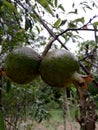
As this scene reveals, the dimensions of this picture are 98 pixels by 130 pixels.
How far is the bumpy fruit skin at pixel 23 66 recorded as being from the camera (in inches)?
24.0

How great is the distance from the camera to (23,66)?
2.01 ft

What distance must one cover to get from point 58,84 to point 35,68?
6 centimetres

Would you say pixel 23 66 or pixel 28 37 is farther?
pixel 28 37

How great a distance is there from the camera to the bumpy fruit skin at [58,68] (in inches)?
22.7

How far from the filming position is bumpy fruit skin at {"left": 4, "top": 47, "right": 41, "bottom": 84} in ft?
2.00

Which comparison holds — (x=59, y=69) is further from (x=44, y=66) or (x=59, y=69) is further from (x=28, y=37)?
(x=28, y=37)

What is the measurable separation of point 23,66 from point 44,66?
5 centimetres

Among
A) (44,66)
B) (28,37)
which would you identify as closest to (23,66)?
(44,66)

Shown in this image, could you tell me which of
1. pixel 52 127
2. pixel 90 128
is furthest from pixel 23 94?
pixel 52 127

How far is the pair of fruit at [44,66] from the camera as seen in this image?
0.58 metres

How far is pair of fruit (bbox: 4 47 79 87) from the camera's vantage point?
579mm

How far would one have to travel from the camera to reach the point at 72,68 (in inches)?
23.3

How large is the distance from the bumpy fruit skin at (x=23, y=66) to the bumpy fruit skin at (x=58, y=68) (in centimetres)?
2

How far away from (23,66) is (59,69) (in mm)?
73
